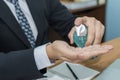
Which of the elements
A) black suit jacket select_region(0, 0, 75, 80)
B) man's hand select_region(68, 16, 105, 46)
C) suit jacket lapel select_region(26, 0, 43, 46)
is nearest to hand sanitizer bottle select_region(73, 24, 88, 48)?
man's hand select_region(68, 16, 105, 46)

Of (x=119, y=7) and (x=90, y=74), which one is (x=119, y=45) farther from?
(x=119, y=7)

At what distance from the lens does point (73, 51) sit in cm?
77

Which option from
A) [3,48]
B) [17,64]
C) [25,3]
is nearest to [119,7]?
[25,3]

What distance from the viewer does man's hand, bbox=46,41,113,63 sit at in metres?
0.75

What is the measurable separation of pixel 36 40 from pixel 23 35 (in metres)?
0.08

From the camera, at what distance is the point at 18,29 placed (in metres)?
0.99

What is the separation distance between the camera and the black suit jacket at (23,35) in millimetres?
795

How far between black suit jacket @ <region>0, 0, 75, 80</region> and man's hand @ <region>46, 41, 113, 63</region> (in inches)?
2.6

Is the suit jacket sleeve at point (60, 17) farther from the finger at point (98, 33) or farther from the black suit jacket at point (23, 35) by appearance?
the finger at point (98, 33)

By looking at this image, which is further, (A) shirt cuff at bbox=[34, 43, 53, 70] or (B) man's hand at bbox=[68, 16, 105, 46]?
(B) man's hand at bbox=[68, 16, 105, 46]

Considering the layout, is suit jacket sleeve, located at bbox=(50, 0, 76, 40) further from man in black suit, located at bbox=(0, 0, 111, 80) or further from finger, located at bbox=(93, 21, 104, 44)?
finger, located at bbox=(93, 21, 104, 44)

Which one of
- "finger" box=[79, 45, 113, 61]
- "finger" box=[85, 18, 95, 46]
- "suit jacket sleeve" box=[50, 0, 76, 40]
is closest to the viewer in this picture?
"finger" box=[79, 45, 113, 61]

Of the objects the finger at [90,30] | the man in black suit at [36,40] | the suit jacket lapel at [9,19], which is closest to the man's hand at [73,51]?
the man in black suit at [36,40]

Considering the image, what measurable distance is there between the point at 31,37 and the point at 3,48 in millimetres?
120
